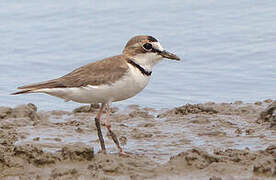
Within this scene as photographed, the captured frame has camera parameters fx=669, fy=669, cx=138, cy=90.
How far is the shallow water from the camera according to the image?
1241cm

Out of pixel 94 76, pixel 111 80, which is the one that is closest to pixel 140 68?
pixel 111 80

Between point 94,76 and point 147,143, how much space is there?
126 centimetres

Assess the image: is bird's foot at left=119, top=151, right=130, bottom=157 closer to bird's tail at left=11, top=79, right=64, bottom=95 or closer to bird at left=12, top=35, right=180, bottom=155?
bird at left=12, top=35, right=180, bottom=155

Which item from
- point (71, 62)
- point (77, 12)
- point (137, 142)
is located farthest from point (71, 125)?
point (77, 12)

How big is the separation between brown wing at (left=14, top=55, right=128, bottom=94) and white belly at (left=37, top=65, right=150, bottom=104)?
0.07m

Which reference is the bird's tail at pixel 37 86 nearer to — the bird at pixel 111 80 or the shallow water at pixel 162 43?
the bird at pixel 111 80

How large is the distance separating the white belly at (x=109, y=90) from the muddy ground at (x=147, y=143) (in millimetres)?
625

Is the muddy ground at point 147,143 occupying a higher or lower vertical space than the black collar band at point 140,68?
lower

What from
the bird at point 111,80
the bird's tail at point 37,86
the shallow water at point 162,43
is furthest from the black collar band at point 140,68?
the shallow water at point 162,43

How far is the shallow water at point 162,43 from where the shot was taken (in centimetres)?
1241

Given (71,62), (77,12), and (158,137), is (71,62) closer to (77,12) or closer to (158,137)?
(77,12)

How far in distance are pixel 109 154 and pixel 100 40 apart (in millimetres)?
7308

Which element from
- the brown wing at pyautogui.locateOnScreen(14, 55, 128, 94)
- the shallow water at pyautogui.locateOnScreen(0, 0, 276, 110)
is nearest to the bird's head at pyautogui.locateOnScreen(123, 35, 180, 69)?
the brown wing at pyautogui.locateOnScreen(14, 55, 128, 94)

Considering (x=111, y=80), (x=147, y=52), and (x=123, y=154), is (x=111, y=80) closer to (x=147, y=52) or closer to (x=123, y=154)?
→ (x=147, y=52)
